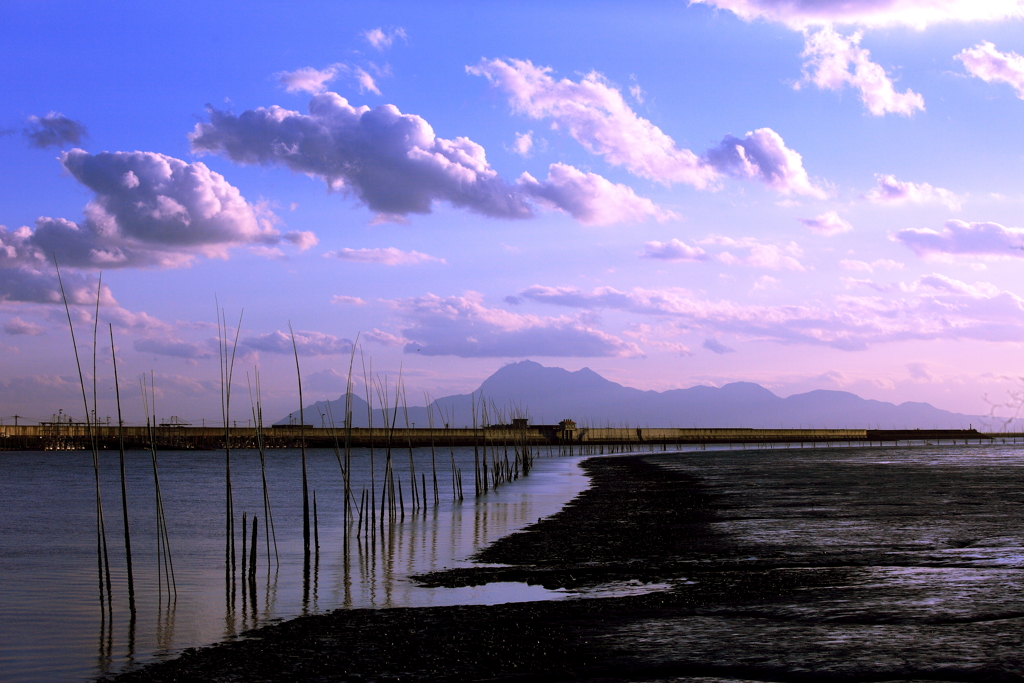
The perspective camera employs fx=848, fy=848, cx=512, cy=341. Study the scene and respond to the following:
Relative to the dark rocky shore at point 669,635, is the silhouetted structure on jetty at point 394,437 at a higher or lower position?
lower

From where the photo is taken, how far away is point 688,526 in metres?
20.6

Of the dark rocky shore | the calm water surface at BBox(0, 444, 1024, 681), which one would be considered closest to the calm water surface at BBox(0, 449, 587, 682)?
the calm water surface at BBox(0, 444, 1024, 681)

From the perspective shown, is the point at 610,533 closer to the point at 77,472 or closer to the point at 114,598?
the point at 114,598

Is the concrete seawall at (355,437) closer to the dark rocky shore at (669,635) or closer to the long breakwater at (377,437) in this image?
the long breakwater at (377,437)

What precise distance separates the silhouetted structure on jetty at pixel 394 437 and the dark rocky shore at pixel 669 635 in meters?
84.9

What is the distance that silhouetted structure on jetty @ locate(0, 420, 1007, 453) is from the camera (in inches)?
4710

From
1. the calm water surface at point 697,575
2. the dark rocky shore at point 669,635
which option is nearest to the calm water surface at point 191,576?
the calm water surface at point 697,575

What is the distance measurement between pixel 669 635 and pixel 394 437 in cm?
12301

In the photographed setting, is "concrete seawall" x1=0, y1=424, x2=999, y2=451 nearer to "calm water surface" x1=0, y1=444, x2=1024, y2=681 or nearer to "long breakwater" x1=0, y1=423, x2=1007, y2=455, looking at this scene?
"long breakwater" x1=0, y1=423, x2=1007, y2=455

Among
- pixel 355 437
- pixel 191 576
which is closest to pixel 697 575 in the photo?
pixel 191 576

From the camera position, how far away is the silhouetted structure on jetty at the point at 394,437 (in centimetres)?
11962

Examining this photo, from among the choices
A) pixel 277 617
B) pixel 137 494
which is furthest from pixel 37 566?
pixel 137 494

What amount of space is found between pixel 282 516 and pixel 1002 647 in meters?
25.4

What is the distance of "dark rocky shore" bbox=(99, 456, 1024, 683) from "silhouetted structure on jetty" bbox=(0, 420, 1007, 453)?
84855 mm
